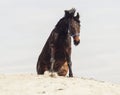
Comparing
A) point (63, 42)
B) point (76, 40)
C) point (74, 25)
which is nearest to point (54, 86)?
point (76, 40)

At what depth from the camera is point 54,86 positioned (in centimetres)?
1680

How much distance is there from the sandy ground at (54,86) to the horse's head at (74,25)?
1.55 meters

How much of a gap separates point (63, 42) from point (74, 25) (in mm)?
905

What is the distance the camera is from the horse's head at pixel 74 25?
19.0 meters

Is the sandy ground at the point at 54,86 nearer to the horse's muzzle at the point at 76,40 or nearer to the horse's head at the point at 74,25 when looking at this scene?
the horse's muzzle at the point at 76,40

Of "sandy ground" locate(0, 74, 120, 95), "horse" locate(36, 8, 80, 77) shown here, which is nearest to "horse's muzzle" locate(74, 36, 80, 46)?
"horse" locate(36, 8, 80, 77)

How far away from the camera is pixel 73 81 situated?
17641mm

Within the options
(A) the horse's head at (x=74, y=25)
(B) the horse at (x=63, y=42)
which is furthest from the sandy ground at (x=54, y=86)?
(B) the horse at (x=63, y=42)

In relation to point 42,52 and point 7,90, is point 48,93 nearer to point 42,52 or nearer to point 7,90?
point 7,90

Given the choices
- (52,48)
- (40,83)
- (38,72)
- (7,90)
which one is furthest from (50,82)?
(38,72)

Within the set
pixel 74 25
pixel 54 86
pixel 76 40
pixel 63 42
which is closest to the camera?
pixel 54 86

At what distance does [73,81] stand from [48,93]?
1663 millimetres

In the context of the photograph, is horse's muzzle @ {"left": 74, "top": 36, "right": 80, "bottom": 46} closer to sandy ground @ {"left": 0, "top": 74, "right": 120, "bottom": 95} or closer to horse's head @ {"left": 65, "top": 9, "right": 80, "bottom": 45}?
horse's head @ {"left": 65, "top": 9, "right": 80, "bottom": 45}

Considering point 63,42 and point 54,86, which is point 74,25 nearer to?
point 63,42
